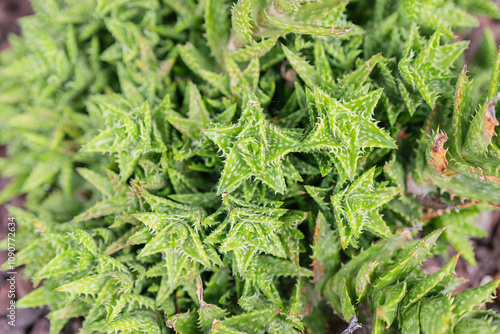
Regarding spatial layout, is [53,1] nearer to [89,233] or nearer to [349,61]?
[89,233]

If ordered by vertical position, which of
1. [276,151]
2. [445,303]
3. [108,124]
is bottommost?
[445,303]

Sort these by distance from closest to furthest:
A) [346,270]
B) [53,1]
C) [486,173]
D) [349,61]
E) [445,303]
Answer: [445,303]
[486,173]
[346,270]
[349,61]
[53,1]

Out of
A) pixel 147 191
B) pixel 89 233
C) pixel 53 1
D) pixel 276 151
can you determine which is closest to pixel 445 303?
pixel 276 151

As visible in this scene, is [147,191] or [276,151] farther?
[147,191]

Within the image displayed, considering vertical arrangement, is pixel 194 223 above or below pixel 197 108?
below

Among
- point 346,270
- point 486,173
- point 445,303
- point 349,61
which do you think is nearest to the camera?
point 445,303

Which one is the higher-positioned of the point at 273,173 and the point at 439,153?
the point at 439,153
